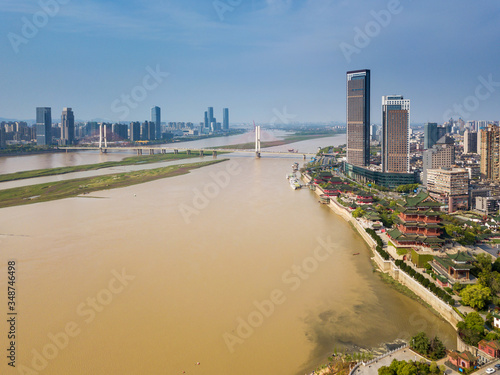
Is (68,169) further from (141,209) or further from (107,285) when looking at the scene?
(107,285)

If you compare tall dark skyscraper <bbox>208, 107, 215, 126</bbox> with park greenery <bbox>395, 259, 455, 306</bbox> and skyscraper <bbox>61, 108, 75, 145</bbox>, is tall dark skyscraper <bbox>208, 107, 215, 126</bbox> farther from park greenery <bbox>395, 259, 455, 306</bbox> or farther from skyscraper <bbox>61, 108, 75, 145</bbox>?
park greenery <bbox>395, 259, 455, 306</bbox>

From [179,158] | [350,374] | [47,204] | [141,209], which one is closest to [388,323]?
[350,374]

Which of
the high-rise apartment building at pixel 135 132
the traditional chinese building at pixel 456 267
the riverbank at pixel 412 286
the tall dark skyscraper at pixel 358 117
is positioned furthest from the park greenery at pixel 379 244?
the high-rise apartment building at pixel 135 132

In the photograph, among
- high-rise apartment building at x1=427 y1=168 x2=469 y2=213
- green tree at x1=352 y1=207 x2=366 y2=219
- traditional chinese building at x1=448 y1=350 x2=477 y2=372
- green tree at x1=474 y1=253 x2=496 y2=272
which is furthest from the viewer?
high-rise apartment building at x1=427 y1=168 x2=469 y2=213

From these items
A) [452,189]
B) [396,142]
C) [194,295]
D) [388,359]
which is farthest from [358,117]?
[388,359]

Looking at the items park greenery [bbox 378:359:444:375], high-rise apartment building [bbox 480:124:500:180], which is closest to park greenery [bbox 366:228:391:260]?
park greenery [bbox 378:359:444:375]

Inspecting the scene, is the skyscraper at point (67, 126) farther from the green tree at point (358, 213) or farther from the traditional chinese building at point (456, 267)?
the traditional chinese building at point (456, 267)
